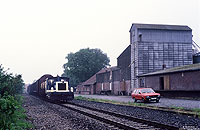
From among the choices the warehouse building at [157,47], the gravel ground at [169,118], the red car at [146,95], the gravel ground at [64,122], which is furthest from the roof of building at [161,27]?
the gravel ground at [64,122]

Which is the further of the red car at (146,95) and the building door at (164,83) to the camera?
the building door at (164,83)

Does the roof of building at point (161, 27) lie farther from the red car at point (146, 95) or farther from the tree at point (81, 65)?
the tree at point (81, 65)

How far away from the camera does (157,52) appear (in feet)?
145

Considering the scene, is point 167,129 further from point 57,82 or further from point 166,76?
point 166,76

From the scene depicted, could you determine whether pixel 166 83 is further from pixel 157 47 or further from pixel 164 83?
pixel 157 47

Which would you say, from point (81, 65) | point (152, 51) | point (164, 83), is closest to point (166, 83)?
point (164, 83)

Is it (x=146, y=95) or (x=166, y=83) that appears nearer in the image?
(x=146, y=95)

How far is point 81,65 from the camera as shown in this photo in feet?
271

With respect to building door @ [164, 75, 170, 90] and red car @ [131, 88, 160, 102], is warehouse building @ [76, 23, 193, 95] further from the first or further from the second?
red car @ [131, 88, 160, 102]

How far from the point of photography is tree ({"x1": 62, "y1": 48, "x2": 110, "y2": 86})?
8219cm

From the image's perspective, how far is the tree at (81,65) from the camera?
270 ft

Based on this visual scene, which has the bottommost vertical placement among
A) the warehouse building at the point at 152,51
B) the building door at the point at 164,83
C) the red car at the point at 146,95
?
the red car at the point at 146,95

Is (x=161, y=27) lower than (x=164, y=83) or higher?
higher

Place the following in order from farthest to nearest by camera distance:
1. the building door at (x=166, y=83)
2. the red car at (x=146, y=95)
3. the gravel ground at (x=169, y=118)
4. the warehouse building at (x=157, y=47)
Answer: the warehouse building at (x=157, y=47) → the building door at (x=166, y=83) → the red car at (x=146, y=95) → the gravel ground at (x=169, y=118)
